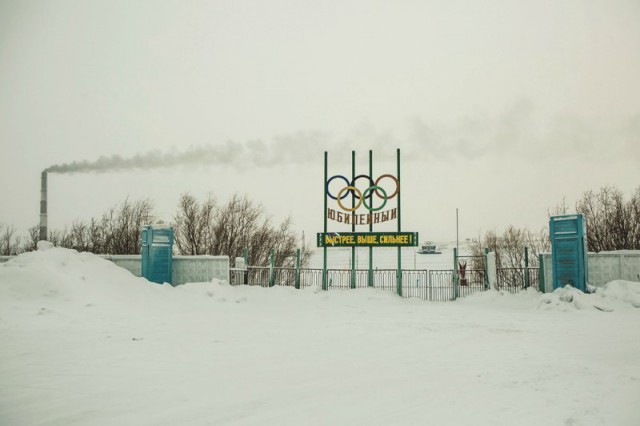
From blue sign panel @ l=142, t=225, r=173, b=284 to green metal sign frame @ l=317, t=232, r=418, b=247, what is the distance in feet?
24.0

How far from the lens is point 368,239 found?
22.6 metres

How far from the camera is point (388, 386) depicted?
6637 millimetres

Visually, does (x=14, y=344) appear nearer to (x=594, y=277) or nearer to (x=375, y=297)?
(x=375, y=297)

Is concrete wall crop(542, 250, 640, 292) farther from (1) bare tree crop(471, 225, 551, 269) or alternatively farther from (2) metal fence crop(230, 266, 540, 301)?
(1) bare tree crop(471, 225, 551, 269)

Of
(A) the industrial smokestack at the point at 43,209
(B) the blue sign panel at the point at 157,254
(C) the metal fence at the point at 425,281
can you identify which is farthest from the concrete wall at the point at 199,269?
(A) the industrial smokestack at the point at 43,209

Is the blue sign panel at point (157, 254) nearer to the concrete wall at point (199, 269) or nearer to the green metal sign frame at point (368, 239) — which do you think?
the concrete wall at point (199, 269)

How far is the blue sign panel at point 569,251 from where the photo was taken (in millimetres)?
18266

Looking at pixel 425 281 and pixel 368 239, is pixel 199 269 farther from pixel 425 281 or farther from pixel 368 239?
pixel 425 281

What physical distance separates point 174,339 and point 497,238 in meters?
37.4

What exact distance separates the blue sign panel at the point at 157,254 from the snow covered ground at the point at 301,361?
405 cm

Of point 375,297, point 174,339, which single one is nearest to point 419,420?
point 174,339

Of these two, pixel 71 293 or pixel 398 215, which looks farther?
pixel 398 215

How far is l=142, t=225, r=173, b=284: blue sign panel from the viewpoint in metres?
21.1

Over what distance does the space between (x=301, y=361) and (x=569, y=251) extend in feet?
48.6
